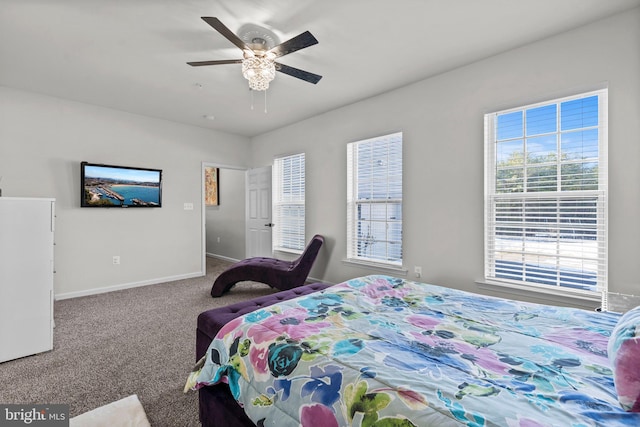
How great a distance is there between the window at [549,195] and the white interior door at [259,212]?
3.46 m

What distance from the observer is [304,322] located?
140 cm

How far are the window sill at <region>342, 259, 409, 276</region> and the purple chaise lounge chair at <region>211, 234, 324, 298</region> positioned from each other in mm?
533

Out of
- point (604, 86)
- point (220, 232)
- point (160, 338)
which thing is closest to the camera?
point (604, 86)

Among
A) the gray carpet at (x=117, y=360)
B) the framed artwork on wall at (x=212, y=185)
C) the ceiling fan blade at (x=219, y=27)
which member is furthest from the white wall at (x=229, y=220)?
the ceiling fan blade at (x=219, y=27)

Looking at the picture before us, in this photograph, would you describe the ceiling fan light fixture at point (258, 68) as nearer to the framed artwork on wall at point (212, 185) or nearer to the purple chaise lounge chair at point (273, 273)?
the purple chaise lounge chair at point (273, 273)

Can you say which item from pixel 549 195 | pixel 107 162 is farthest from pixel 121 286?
pixel 549 195

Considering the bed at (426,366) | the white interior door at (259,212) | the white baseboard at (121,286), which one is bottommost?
the white baseboard at (121,286)

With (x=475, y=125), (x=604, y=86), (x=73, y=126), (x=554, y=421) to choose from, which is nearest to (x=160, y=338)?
(x=554, y=421)

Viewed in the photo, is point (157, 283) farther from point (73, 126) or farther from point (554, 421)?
point (554, 421)

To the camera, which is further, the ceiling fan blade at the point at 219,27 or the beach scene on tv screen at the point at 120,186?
the beach scene on tv screen at the point at 120,186

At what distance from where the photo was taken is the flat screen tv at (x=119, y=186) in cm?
392

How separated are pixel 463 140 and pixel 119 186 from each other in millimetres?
4636

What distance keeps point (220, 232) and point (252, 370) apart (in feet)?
20.7

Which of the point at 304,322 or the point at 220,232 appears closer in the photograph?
the point at 304,322
